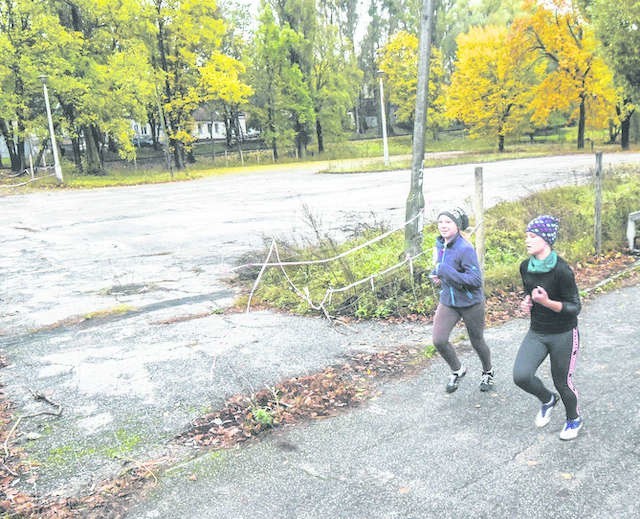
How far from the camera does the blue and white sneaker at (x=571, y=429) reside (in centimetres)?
416

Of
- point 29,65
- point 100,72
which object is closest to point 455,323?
point 29,65

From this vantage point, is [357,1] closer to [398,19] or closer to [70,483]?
[398,19]

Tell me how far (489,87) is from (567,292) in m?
41.6

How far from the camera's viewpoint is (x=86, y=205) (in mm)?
22297

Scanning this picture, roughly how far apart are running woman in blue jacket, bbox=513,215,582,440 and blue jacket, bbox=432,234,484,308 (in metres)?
0.68

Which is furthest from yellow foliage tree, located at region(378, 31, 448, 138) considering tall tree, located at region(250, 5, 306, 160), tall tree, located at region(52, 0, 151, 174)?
tall tree, located at region(52, 0, 151, 174)

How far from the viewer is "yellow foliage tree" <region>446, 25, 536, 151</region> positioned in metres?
41.0

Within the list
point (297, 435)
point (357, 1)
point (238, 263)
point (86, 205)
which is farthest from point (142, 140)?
point (297, 435)

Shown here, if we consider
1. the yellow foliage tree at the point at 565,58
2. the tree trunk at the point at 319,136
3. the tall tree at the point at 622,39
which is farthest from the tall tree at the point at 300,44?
the tall tree at the point at 622,39

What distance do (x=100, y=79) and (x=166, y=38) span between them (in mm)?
7845

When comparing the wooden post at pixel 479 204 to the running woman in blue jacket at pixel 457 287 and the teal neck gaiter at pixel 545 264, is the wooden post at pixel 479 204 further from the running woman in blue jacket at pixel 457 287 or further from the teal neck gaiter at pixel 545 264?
the teal neck gaiter at pixel 545 264

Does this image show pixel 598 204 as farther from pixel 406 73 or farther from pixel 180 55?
pixel 406 73

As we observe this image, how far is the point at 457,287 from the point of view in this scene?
4.86 m

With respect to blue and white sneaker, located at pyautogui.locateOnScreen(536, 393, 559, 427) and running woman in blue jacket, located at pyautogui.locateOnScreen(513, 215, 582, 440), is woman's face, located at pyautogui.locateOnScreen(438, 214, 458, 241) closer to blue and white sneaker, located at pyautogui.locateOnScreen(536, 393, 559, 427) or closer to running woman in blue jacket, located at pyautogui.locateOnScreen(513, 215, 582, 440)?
running woman in blue jacket, located at pyautogui.locateOnScreen(513, 215, 582, 440)
